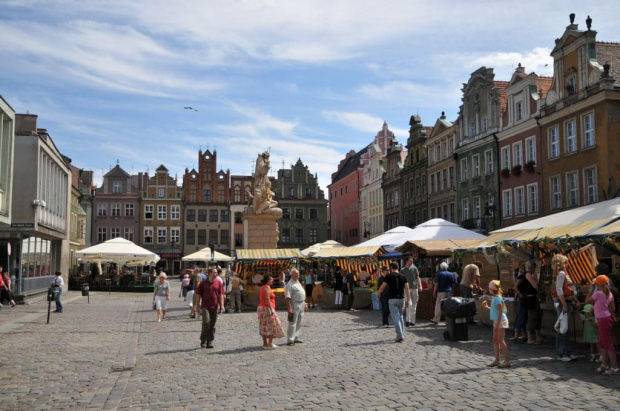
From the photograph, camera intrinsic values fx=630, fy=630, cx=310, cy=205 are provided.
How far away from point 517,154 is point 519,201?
298 cm

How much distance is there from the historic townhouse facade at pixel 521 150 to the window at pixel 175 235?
162 ft

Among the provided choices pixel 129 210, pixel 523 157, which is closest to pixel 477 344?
pixel 523 157

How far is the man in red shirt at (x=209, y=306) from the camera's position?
546 inches

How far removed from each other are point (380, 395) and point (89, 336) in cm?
1008

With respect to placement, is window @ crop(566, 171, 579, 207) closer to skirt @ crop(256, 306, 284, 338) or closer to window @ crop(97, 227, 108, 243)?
skirt @ crop(256, 306, 284, 338)

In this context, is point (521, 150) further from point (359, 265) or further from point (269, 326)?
point (269, 326)

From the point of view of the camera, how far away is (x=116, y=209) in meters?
79.4

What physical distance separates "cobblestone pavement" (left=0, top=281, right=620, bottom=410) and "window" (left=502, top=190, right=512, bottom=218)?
79.2 feet

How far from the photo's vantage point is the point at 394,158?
206 feet

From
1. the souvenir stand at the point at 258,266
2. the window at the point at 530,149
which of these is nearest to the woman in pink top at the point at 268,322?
the souvenir stand at the point at 258,266

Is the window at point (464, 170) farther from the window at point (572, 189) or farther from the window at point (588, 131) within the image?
the window at point (588, 131)

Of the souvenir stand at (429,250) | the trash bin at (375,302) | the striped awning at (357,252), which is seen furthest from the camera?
the striped awning at (357,252)

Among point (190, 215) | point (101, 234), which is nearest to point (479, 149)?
point (190, 215)

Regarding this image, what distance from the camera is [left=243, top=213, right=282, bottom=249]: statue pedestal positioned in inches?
Result: 1106
